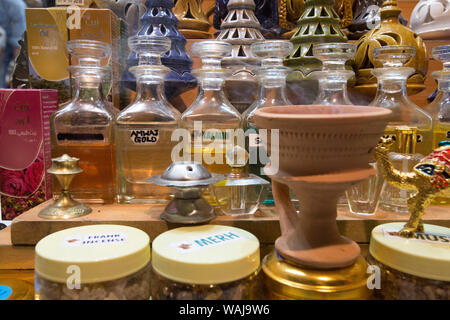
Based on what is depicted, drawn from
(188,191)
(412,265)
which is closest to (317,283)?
(412,265)

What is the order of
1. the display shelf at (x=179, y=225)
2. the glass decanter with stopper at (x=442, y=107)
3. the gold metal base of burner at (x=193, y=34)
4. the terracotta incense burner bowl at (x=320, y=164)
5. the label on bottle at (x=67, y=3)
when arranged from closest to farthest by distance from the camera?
1. the terracotta incense burner bowl at (x=320, y=164)
2. the display shelf at (x=179, y=225)
3. the glass decanter with stopper at (x=442, y=107)
4. the label on bottle at (x=67, y=3)
5. the gold metal base of burner at (x=193, y=34)

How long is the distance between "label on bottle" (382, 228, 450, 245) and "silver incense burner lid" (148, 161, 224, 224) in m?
0.26

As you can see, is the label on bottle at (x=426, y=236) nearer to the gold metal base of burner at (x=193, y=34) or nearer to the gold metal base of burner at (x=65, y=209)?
the gold metal base of burner at (x=65, y=209)

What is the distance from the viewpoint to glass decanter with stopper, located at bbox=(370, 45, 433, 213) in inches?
27.2

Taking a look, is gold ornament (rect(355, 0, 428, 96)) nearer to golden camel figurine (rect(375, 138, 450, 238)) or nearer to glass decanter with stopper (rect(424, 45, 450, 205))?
glass decanter with stopper (rect(424, 45, 450, 205))

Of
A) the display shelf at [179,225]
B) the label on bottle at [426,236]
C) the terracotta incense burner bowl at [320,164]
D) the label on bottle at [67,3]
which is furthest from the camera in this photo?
the label on bottle at [67,3]

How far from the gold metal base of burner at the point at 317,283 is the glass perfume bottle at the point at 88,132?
40 cm

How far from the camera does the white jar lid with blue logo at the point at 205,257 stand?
1.49 ft

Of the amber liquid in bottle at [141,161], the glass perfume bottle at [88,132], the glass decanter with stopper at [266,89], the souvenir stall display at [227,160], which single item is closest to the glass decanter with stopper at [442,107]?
the souvenir stall display at [227,160]

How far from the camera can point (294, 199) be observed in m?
0.73

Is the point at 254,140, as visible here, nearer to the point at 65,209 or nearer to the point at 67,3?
the point at 65,209

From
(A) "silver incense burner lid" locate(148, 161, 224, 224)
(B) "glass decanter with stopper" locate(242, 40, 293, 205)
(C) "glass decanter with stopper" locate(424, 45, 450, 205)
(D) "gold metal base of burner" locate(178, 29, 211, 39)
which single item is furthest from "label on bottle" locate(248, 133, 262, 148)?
(D) "gold metal base of burner" locate(178, 29, 211, 39)

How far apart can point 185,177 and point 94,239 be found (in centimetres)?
16
